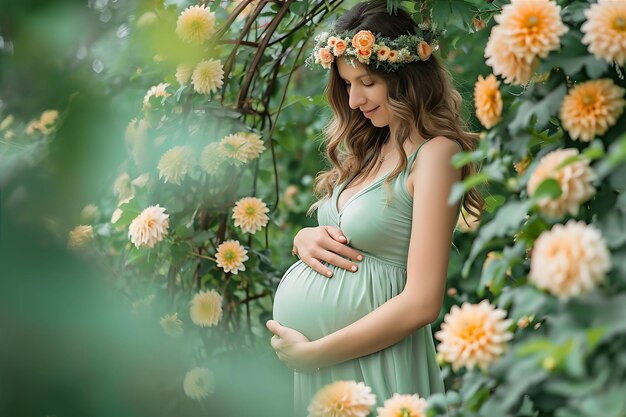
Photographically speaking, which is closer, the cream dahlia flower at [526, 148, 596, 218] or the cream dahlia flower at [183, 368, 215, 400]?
the cream dahlia flower at [183, 368, 215, 400]

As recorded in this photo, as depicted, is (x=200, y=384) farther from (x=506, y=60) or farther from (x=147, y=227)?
(x=147, y=227)

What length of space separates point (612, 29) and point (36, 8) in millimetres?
903

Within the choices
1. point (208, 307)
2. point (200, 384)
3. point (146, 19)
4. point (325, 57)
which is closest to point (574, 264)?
point (200, 384)

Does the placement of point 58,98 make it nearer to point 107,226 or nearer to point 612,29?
point 612,29

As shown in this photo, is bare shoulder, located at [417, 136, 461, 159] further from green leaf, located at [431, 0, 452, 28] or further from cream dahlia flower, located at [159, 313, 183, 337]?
cream dahlia flower, located at [159, 313, 183, 337]

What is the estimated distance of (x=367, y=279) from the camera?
194 cm

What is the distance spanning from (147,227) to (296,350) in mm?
597

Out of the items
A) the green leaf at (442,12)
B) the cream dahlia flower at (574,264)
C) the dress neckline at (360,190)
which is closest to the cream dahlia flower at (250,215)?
the dress neckline at (360,190)

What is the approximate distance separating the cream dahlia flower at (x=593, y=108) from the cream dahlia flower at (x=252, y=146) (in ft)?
4.61

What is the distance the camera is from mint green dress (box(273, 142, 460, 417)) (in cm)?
193

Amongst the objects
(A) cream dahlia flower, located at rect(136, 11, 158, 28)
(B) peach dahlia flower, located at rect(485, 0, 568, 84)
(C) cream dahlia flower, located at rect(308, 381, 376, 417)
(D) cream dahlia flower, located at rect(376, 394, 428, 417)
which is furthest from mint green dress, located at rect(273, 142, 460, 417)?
(A) cream dahlia flower, located at rect(136, 11, 158, 28)

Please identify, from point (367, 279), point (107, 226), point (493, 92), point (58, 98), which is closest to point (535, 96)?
point (493, 92)

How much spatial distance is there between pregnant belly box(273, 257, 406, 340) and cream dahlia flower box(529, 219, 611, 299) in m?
1.02

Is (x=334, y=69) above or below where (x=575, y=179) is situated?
above
